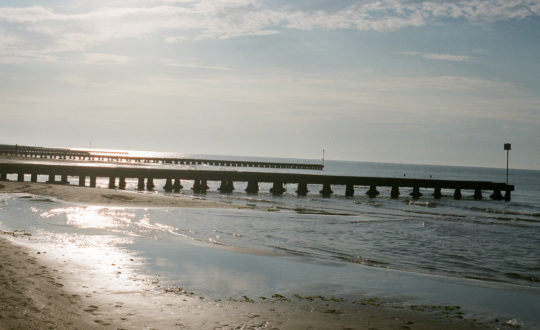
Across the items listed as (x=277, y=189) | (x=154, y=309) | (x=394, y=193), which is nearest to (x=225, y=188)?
(x=277, y=189)

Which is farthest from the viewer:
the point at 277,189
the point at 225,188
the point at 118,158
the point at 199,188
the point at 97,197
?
the point at 118,158

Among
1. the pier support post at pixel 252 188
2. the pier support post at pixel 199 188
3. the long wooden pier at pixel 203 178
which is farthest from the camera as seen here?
the pier support post at pixel 252 188

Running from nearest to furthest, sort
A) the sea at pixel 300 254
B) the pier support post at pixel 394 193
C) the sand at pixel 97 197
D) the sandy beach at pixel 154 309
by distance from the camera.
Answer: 1. the sandy beach at pixel 154 309
2. the sea at pixel 300 254
3. the sand at pixel 97 197
4. the pier support post at pixel 394 193

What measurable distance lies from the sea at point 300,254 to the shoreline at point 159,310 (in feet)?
Result: 1.73

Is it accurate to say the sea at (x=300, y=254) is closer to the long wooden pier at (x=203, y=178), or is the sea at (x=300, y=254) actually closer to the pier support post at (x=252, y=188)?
the long wooden pier at (x=203, y=178)

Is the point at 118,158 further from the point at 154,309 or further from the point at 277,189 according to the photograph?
the point at 154,309

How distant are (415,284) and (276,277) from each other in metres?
2.66

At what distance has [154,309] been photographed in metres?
6.86

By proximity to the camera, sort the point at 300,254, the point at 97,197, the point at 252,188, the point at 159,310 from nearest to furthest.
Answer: the point at 159,310 < the point at 300,254 < the point at 97,197 < the point at 252,188

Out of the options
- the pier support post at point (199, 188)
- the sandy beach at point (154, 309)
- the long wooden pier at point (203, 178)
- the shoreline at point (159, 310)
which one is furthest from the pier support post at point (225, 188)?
the shoreline at point (159, 310)

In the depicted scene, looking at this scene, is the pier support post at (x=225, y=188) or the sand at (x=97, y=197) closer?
the sand at (x=97, y=197)

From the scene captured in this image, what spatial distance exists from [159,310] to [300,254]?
21.4ft

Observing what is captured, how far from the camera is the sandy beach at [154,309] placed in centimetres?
622

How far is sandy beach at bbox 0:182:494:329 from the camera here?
6219 millimetres
